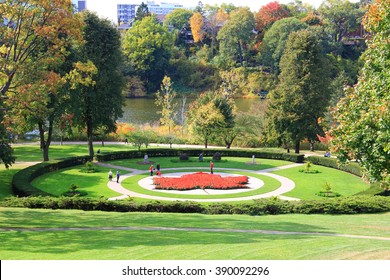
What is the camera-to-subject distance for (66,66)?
41.2 meters

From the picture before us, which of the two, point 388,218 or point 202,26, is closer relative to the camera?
point 388,218

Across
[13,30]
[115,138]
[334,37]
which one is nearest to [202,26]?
[334,37]

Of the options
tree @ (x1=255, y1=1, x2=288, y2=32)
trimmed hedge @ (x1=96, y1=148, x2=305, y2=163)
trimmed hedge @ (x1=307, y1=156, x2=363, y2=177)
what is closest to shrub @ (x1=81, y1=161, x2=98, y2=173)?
trimmed hedge @ (x1=96, y1=148, x2=305, y2=163)

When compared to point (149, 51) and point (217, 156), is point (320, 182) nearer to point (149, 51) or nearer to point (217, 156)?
point (217, 156)

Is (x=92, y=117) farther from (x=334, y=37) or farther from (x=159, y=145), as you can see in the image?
(x=334, y=37)

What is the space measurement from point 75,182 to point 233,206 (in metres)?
15.7

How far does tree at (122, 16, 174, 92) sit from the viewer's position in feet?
338

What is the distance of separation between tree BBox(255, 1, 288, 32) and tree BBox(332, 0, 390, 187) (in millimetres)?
96870

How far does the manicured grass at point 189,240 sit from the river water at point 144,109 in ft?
182

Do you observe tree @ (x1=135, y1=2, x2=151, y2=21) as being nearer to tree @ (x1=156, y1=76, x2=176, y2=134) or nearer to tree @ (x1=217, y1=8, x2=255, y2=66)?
tree @ (x1=217, y1=8, x2=255, y2=66)

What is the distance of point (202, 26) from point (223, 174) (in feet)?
293

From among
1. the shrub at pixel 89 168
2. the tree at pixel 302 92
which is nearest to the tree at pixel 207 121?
the tree at pixel 302 92

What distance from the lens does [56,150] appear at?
5112 centimetres

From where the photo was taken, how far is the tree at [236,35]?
106000 mm
